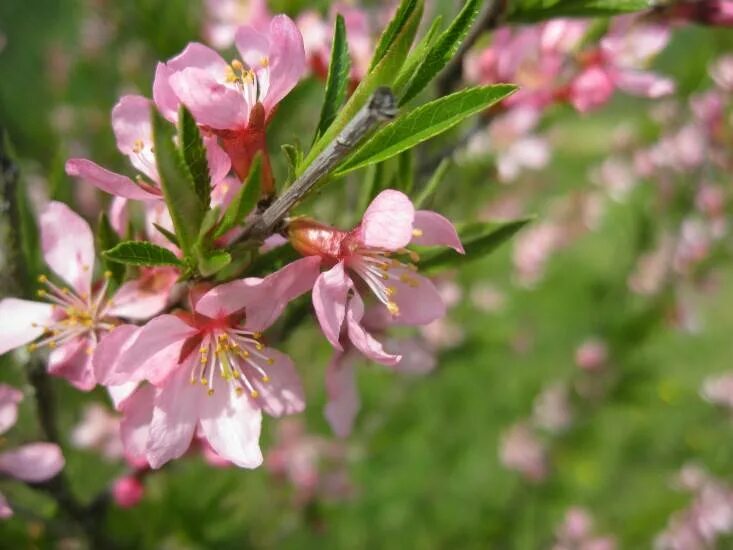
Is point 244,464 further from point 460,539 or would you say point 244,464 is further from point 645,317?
point 460,539

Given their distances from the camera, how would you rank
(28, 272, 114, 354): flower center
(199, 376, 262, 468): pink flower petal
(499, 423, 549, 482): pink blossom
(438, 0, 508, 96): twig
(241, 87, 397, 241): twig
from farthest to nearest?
1. (499, 423, 549, 482): pink blossom
2. (438, 0, 508, 96): twig
3. (28, 272, 114, 354): flower center
4. (199, 376, 262, 468): pink flower petal
5. (241, 87, 397, 241): twig

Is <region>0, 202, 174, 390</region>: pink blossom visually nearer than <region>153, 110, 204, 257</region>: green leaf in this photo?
No

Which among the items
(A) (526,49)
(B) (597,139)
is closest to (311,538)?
(A) (526,49)

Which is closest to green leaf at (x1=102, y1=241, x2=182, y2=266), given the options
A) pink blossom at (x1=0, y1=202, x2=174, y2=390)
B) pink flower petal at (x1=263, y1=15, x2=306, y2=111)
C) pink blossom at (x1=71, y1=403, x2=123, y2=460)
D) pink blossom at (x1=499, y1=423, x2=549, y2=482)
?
pink blossom at (x1=0, y1=202, x2=174, y2=390)

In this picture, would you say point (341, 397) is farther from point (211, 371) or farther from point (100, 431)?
point (100, 431)

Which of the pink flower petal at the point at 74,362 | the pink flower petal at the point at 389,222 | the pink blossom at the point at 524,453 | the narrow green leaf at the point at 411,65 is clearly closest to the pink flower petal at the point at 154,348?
the pink flower petal at the point at 74,362

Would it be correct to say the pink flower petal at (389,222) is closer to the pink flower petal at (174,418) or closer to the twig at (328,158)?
the twig at (328,158)

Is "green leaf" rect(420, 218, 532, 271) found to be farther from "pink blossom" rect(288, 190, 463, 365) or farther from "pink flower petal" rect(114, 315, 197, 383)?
"pink flower petal" rect(114, 315, 197, 383)
